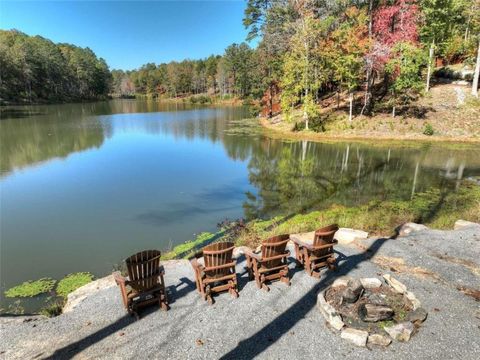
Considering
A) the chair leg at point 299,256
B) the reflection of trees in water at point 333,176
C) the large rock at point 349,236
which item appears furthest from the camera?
the reflection of trees in water at point 333,176

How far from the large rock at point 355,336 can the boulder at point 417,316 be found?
3.56 feet

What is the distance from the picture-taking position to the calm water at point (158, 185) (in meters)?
10.8

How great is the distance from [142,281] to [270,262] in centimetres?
282

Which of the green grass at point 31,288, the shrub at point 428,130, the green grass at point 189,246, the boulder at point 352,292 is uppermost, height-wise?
the shrub at point 428,130

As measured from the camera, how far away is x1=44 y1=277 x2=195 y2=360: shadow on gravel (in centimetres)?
541

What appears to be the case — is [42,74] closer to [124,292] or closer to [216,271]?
[124,292]

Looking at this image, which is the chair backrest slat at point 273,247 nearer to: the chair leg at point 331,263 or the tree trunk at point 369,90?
the chair leg at point 331,263

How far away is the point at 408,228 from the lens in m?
11.0

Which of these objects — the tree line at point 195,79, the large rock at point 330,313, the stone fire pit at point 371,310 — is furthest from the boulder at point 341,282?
the tree line at point 195,79

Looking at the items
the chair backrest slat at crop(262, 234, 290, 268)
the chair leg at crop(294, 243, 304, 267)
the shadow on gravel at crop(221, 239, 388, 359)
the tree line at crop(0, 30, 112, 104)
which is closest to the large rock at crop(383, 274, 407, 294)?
the shadow on gravel at crop(221, 239, 388, 359)

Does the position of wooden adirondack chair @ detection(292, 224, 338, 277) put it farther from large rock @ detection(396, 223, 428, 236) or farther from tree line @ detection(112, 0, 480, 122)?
tree line @ detection(112, 0, 480, 122)

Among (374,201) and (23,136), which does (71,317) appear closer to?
(374,201)

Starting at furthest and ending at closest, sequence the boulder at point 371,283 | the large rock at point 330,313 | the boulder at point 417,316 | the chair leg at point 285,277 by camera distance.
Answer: the chair leg at point 285,277
the boulder at point 371,283
the boulder at point 417,316
the large rock at point 330,313

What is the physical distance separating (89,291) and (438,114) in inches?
1340
